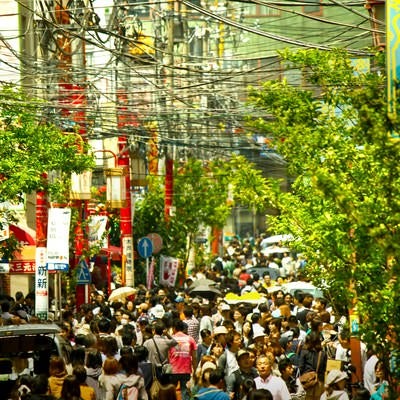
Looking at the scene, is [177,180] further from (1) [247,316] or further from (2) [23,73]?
(1) [247,316]

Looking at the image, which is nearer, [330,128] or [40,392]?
[40,392]

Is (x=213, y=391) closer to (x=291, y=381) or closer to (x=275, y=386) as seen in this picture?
(x=275, y=386)

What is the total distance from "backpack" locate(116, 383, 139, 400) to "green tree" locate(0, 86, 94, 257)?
8785mm

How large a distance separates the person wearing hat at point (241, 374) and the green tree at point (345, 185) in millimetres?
1434

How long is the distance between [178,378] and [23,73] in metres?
10.7

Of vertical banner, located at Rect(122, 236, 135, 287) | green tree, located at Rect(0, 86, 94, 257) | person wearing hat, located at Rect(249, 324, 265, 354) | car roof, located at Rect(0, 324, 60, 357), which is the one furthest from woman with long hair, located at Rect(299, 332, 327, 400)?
vertical banner, located at Rect(122, 236, 135, 287)

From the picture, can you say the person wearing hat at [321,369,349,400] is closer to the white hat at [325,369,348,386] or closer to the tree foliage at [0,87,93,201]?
the white hat at [325,369,348,386]

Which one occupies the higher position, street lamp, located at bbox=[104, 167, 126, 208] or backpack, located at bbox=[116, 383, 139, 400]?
street lamp, located at bbox=[104, 167, 126, 208]

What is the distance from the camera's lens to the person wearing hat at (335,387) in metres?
16.1

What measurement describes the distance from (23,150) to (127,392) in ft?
36.2

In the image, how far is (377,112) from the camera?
1155 centimetres

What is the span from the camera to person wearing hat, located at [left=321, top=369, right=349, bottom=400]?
52.7 feet

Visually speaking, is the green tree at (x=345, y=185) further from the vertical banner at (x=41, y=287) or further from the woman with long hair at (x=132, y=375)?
the vertical banner at (x=41, y=287)

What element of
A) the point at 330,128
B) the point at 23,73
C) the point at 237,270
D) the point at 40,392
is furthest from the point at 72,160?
the point at 237,270
